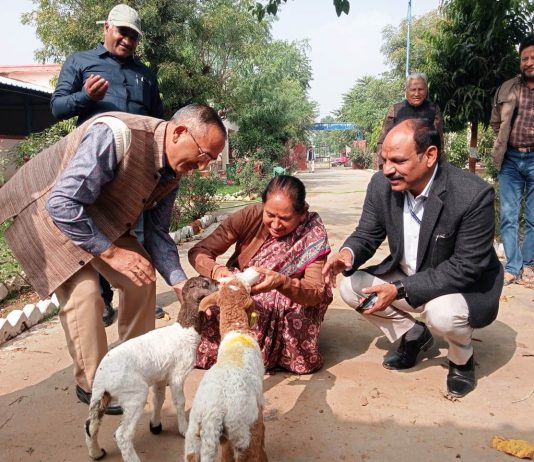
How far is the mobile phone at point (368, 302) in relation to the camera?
3.32 m

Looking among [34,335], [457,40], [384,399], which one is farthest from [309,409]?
[457,40]

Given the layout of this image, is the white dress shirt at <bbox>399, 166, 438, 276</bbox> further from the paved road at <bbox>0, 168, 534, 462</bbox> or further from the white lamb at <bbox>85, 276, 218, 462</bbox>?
the white lamb at <bbox>85, 276, 218, 462</bbox>

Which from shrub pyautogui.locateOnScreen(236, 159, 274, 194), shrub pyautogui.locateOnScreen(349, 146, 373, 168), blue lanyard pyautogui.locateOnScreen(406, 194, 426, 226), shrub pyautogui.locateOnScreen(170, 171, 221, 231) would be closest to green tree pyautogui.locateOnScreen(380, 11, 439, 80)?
shrub pyautogui.locateOnScreen(349, 146, 373, 168)

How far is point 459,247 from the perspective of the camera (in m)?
3.18

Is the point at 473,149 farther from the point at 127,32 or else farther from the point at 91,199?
the point at 91,199

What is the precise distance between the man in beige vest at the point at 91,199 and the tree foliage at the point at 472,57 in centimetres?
564

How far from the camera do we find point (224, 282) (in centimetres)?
269

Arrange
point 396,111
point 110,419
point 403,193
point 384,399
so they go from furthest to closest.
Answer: point 396,111, point 403,193, point 384,399, point 110,419

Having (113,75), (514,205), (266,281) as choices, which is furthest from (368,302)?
(514,205)

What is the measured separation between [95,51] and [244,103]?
59.0ft

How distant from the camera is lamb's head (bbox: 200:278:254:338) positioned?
2574mm

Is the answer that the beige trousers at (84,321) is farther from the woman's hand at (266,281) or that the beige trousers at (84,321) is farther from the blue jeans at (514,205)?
the blue jeans at (514,205)

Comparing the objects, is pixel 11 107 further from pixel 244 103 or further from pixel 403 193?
pixel 403 193

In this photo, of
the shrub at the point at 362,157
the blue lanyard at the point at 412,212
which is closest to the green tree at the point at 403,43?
the shrub at the point at 362,157
